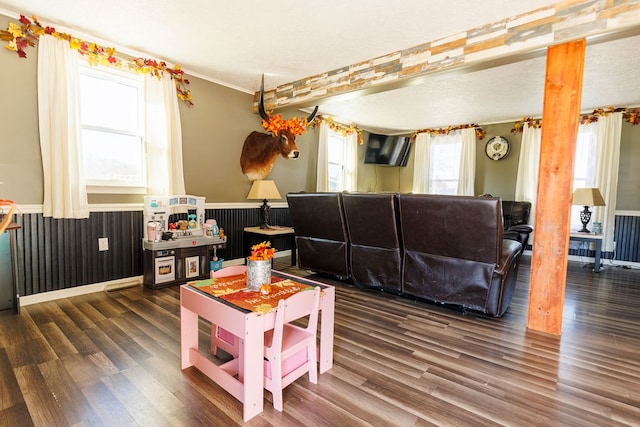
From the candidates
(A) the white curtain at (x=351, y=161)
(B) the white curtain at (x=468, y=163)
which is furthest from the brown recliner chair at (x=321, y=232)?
(B) the white curtain at (x=468, y=163)

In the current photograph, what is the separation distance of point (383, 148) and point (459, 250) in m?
4.68

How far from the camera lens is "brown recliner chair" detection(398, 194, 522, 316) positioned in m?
2.46

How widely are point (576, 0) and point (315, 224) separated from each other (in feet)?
9.37

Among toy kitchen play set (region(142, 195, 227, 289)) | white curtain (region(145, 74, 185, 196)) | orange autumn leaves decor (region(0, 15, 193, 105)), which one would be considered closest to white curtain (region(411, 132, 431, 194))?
toy kitchen play set (region(142, 195, 227, 289))

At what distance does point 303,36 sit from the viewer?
9.82 feet

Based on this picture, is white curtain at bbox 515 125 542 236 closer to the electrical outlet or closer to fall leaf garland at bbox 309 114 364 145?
fall leaf garland at bbox 309 114 364 145

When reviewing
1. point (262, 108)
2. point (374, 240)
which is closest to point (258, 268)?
point (374, 240)

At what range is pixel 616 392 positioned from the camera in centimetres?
169

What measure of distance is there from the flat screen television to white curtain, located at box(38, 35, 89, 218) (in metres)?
5.25

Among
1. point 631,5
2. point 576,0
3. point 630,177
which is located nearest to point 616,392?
point 631,5

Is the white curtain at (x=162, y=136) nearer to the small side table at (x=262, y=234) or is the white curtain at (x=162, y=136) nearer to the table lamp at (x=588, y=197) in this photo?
the small side table at (x=262, y=234)

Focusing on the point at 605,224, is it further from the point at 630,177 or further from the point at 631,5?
the point at 631,5

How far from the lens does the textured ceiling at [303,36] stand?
253 cm

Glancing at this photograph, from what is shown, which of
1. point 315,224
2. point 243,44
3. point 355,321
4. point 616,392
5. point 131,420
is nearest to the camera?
point 131,420
